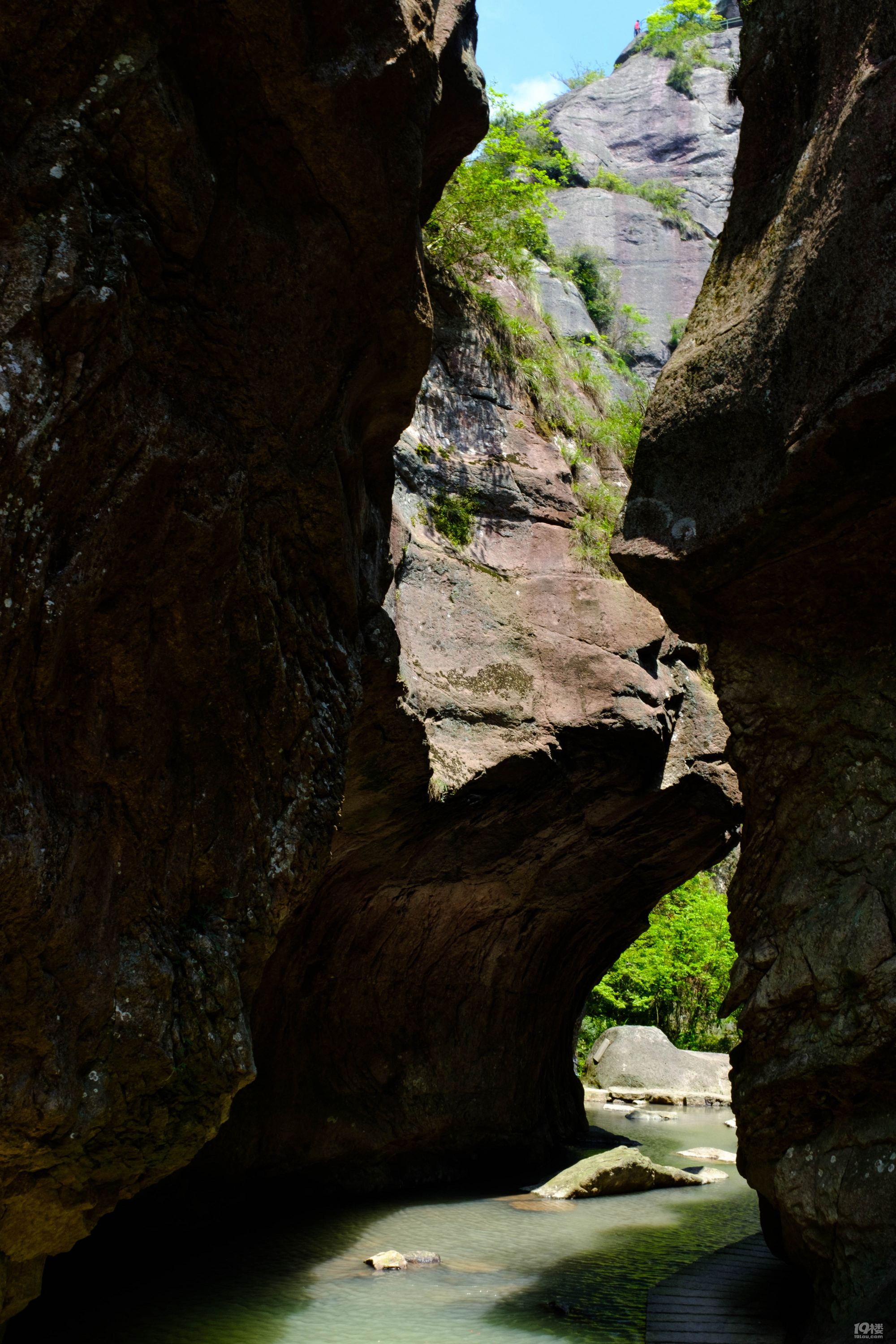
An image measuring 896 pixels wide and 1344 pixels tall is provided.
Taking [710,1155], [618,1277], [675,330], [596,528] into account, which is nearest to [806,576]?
[596,528]

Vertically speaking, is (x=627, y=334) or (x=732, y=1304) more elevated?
(x=627, y=334)

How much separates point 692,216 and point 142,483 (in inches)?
1083

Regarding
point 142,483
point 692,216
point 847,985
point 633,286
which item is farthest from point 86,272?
point 692,216

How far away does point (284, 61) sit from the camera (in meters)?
4.34

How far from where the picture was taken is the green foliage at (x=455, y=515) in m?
9.68

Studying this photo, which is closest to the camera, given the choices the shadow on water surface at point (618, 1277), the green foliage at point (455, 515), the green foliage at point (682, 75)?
the shadow on water surface at point (618, 1277)

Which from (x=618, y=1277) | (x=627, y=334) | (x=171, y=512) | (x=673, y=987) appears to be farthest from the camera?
(x=627, y=334)

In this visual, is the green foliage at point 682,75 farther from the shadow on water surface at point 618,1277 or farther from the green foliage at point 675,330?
the shadow on water surface at point 618,1277

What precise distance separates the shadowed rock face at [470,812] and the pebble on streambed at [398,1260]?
1.55 metres

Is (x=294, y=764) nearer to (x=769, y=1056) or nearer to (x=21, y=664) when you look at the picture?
(x=21, y=664)

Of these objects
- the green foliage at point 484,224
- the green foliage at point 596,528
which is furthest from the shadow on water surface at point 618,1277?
the green foliage at point 484,224

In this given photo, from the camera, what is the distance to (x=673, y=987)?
21125mm

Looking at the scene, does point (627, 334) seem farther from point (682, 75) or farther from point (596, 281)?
point (682, 75)

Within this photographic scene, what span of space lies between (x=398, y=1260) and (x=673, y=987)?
585 inches
